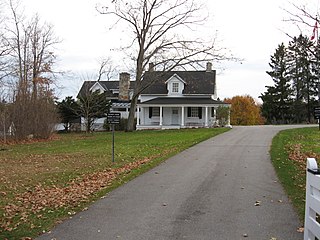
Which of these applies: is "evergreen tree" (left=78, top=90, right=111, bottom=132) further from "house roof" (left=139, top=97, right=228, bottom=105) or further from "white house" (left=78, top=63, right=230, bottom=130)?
"house roof" (left=139, top=97, right=228, bottom=105)

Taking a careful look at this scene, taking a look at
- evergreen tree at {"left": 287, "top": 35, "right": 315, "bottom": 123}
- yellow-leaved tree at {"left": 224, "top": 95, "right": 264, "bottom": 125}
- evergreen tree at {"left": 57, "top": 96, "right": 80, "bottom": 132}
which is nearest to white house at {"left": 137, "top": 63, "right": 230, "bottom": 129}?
evergreen tree at {"left": 57, "top": 96, "right": 80, "bottom": 132}

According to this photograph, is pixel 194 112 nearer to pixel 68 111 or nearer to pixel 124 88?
pixel 124 88

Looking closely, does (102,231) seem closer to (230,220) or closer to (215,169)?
(230,220)

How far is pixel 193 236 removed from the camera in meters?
5.92

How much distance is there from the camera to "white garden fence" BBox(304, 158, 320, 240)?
463 cm

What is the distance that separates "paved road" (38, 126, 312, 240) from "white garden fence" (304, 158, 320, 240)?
2.70 ft

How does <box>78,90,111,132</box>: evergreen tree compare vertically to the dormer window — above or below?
below

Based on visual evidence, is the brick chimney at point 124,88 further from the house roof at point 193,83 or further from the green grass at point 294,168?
the green grass at point 294,168

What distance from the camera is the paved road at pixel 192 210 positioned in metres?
6.09

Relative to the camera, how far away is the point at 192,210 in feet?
24.7

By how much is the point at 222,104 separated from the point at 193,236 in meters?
37.0

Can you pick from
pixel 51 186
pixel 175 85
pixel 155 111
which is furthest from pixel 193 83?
pixel 51 186

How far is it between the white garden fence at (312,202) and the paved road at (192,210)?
82 cm

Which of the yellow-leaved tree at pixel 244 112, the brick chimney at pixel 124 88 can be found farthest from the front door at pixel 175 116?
the yellow-leaved tree at pixel 244 112
